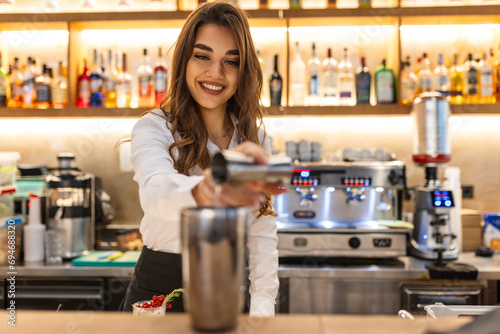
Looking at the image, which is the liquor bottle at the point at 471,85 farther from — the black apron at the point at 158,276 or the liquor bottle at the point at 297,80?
the black apron at the point at 158,276

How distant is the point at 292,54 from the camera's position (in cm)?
299

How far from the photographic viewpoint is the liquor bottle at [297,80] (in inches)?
109

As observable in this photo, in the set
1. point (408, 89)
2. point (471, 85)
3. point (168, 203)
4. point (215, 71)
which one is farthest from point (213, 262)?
point (471, 85)

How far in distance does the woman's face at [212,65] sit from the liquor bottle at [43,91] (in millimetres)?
1748

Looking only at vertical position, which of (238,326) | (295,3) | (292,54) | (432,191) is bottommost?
(238,326)

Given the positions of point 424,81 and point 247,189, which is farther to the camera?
point 424,81

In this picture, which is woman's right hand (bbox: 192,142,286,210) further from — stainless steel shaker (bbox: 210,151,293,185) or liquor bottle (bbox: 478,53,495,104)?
liquor bottle (bbox: 478,53,495,104)

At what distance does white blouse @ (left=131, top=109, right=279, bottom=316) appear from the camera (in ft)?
2.68

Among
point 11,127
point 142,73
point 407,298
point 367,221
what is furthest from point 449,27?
point 11,127

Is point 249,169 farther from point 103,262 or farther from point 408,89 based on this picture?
point 408,89

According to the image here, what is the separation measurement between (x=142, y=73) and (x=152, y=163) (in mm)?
2031

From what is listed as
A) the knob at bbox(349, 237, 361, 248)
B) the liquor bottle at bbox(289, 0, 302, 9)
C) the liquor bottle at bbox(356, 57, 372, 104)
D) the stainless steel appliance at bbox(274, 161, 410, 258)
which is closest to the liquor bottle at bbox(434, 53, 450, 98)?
the liquor bottle at bbox(356, 57, 372, 104)

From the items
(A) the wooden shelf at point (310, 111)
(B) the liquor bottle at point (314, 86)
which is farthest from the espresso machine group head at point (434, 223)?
(B) the liquor bottle at point (314, 86)

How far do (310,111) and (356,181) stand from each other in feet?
1.59
